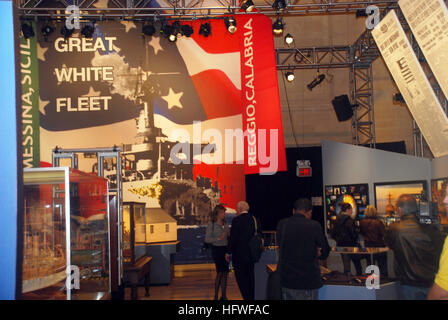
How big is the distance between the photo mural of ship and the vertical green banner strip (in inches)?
8.7

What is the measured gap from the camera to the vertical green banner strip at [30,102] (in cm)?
909

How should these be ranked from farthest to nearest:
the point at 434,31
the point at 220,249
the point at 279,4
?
the point at 279,4 → the point at 220,249 → the point at 434,31

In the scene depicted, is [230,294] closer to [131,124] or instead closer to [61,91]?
[131,124]

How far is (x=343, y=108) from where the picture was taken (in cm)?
1112

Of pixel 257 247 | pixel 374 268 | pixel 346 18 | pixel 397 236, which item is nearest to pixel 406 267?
pixel 397 236

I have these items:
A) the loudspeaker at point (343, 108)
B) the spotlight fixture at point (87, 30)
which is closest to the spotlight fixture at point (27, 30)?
the spotlight fixture at point (87, 30)

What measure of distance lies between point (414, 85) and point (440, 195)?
68.5 inches

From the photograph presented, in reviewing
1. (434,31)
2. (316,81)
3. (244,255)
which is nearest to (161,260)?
(244,255)

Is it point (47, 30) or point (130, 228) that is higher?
point (47, 30)

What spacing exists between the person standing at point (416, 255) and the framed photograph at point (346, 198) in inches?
→ 234

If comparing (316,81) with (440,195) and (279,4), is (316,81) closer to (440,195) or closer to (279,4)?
(279,4)

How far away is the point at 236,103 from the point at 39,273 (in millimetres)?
7202

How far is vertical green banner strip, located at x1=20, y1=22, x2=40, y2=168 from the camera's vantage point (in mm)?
9086

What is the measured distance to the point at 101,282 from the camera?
4445 mm
